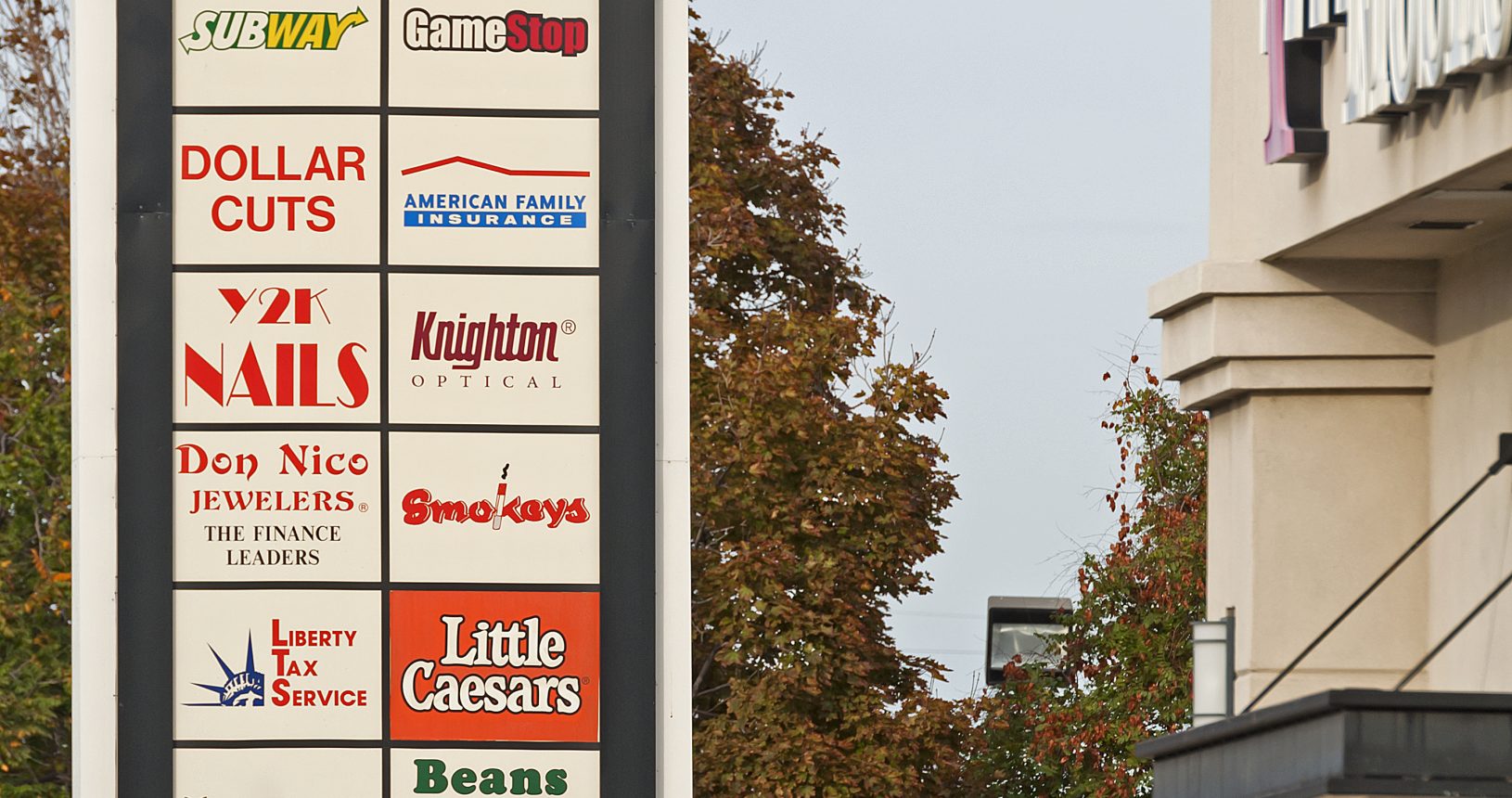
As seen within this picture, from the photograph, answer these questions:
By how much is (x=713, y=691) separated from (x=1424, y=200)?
17.3 meters

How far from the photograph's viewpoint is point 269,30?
12.3m

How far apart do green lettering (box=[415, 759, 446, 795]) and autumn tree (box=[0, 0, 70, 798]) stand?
1699cm

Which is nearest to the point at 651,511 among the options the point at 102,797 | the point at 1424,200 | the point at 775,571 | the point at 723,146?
the point at 102,797

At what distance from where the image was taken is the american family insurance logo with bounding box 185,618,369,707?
1193 cm

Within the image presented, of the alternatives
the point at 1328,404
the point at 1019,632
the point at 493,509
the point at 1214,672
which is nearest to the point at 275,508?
the point at 493,509

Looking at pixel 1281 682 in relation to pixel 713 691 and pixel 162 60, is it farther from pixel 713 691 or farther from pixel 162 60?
pixel 713 691

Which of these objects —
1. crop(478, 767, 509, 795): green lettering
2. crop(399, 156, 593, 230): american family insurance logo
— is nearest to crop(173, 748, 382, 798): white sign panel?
crop(478, 767, 509, 795): green lettering

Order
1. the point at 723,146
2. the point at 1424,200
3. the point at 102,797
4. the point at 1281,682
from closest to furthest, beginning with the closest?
1. the point at 102,797
2. the point at 1424,200
3. the point at 1281,682
4. the point at 723,146

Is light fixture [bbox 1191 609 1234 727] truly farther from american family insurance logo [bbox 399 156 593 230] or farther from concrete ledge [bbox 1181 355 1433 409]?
american family insurance logo [bbox 399 156 593 230]

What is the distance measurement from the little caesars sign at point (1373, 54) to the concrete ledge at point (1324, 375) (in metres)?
1.46

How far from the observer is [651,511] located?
12039 mm

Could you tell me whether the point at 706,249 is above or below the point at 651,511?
above

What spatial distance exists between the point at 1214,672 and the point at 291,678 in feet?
19.7

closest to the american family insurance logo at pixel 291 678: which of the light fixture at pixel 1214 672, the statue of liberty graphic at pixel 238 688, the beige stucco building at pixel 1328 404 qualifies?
the statue of liberty graphic at pixel 238 688
